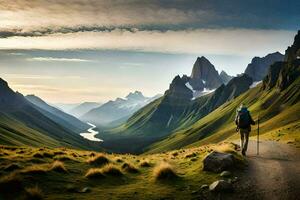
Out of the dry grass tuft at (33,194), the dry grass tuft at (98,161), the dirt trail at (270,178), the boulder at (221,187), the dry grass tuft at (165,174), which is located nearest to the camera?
the dry grass tuft at (33,194)

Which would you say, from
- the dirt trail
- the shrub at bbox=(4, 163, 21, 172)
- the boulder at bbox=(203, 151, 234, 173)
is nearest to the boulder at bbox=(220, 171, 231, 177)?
the dirt trail

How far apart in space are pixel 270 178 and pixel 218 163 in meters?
3.41

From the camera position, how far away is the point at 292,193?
19609 millimetres

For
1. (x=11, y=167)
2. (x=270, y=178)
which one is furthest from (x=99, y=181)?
(x=270, y=178)

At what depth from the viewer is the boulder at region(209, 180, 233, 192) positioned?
20.5 m

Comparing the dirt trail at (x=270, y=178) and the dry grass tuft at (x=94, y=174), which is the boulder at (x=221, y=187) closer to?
the dirt trail at (x=270, y=178)

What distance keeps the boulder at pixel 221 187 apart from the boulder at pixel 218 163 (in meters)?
3.25

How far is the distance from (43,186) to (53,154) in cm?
1164

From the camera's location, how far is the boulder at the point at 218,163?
24.3 metres

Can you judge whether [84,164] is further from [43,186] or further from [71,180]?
[43,186]

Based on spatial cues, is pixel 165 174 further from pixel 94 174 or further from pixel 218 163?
pixel 94 174

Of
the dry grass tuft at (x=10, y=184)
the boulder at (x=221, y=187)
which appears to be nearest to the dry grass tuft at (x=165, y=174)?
the boulder at (x=221, y=187)

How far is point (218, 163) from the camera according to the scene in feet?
80.6

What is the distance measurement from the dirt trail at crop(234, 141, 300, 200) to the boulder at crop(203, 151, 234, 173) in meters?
1.19
